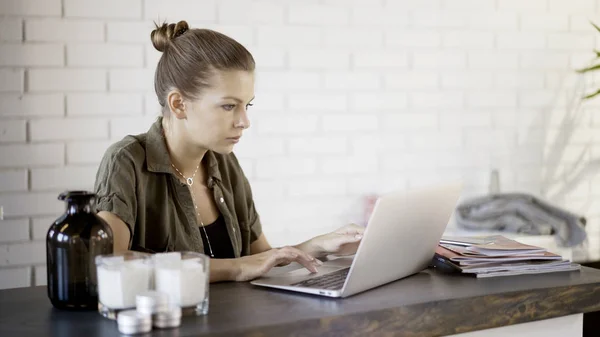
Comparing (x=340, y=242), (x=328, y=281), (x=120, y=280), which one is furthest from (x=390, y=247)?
(x=120, y=280)

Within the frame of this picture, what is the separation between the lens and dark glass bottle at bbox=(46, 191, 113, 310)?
1.75 meters

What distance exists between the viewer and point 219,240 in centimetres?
267

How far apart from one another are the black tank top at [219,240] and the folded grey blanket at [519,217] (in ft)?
5.44

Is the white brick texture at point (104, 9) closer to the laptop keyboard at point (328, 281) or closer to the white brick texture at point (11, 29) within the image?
the white brick texture at point (11, 29)

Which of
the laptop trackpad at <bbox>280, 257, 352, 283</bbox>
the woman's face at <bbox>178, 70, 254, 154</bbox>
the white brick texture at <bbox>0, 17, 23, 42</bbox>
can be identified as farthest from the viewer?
the white brick texture at <bbox>0, 17, 23, 42</bbox>

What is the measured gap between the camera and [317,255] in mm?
2486

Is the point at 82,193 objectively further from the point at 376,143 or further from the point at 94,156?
the point at 376,143

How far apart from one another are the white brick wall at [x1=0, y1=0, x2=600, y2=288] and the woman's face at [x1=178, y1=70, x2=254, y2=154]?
0.92 metres

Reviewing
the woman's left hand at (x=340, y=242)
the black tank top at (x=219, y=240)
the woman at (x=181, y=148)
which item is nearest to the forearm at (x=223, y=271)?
the woman at (x=181, y=148)

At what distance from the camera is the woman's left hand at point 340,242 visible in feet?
7.86

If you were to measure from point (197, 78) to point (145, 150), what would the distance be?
10.2 inches

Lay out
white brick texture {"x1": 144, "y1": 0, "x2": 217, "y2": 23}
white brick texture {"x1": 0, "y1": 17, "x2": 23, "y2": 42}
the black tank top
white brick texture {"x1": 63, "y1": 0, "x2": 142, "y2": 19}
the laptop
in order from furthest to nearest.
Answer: white brick texture {"x1": 144, "y1": 0, "x2": 217, "y2": 23}
white brick texture {"x1": 63, "y1": 0, "x2": 142, "y2": 19}
white brick texture {"x1": 0, "y1": 17, "x2": 23, "y2": 42}
the black tank top
the laptop

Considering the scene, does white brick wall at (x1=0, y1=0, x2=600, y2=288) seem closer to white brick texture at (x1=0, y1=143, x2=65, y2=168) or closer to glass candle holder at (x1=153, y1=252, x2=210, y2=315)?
white brick texture at (x1=0, y1=143, x2=65, y2=168)

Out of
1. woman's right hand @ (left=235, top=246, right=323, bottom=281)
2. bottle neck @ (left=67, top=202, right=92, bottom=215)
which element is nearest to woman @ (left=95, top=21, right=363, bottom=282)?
woman's right hand @ (left=235, top=246, right=323, bottom=281)
